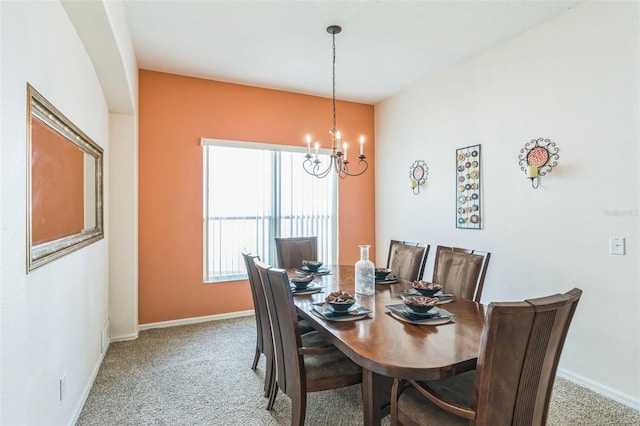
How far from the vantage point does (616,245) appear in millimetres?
2480

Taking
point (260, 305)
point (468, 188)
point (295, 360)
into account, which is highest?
point (468, 188)

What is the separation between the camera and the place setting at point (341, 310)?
191 cm

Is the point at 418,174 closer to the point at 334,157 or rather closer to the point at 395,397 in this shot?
the point at 334,157

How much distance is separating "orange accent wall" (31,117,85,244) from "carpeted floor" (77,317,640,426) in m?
1.21

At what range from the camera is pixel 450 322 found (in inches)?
72.7

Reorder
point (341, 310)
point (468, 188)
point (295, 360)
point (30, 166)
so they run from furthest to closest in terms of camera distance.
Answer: point (468, 188) → point (341, 310) → point (295, 360) → point (30, 166)

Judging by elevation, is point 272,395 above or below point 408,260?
below

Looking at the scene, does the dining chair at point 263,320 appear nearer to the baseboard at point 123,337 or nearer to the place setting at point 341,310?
the place setting at point 341,310

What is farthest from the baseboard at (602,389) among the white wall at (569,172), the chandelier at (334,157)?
the chandelier at (334,157)

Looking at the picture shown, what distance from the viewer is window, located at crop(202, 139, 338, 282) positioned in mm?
4188

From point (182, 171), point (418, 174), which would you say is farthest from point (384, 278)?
point (182, 171)

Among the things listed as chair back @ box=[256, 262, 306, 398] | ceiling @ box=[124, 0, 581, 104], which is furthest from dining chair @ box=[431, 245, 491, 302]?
ceiling @ box=[124, 0, 581, 104]

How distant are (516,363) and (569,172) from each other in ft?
7.06

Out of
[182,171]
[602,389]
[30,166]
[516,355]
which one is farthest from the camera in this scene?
[182,171]
